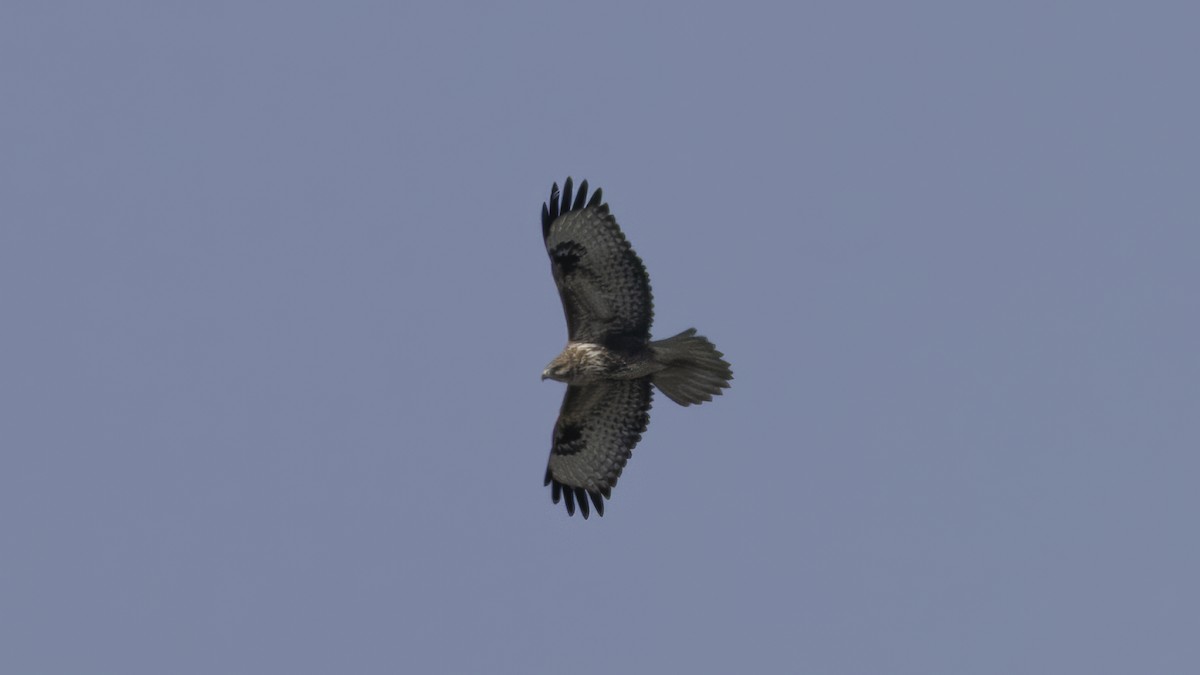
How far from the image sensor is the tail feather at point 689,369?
62.6 feet

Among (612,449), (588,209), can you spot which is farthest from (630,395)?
(588,209)

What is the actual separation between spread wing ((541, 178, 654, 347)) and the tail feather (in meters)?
0.27

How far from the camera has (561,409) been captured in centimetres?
2027

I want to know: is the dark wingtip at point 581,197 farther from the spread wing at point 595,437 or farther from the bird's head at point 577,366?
the spread wing at point 595,437

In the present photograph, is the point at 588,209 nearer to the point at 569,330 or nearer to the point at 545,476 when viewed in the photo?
the point at 569,330

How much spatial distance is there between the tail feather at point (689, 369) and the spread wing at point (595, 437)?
433 millimetres

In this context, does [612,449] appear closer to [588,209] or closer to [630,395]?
[630,395]

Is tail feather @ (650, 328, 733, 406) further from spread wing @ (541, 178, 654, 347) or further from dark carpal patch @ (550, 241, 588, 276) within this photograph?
dark carpal patch @ (550, 241, 588, 276)

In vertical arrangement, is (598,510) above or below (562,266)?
below

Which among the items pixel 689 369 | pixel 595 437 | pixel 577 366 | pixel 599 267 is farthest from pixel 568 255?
pixel 595 437

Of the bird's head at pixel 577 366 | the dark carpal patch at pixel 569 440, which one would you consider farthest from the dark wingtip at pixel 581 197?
the dark carpal patch at pixel 569 440

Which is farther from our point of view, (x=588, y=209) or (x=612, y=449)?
(x=612, y=449)

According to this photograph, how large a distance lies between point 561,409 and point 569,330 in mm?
1042

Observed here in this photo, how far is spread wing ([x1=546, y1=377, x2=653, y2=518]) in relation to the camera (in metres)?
20.1
